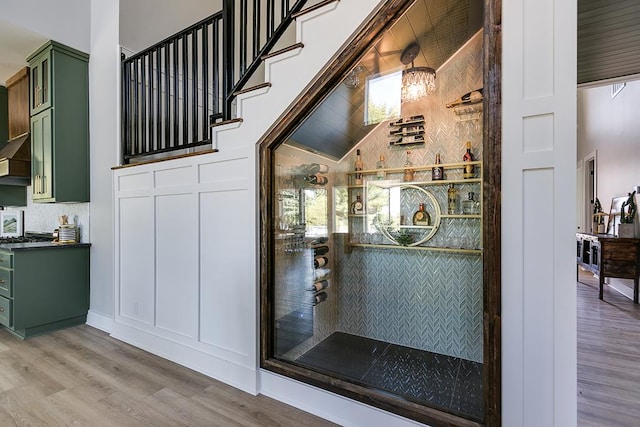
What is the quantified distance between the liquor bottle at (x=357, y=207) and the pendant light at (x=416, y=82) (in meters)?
1.05

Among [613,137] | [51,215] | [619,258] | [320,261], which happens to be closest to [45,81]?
[51,215]

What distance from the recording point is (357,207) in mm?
3098

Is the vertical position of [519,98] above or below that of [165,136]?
below

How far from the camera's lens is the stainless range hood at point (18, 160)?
145 inches

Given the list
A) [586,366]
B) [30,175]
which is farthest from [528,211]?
[30,175]

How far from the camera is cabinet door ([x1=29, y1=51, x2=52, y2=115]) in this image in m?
3.33

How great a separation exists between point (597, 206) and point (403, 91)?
602 centimetres

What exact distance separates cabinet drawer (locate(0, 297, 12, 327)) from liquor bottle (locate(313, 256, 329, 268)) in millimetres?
3149

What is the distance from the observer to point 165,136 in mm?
2854

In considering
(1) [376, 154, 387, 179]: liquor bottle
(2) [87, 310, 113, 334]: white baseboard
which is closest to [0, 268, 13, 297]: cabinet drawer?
(2) [87, 310, 113, 334]: white baseboard

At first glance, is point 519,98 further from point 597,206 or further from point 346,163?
point 597,206

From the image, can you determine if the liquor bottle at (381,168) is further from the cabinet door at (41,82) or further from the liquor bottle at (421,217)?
the cabinet door at (41,82)

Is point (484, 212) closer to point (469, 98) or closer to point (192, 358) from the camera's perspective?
point (469, 98)

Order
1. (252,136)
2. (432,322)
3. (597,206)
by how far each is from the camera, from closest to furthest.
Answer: (252,136) → (432,322) → (597,206)
